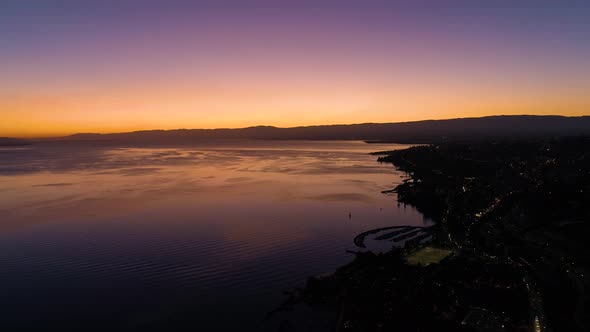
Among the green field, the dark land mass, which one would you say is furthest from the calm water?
the green field

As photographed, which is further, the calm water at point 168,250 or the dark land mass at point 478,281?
the calm water at point 168,250

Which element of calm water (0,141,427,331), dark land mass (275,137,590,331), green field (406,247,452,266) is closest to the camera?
dark land mass (275,137,590,331)

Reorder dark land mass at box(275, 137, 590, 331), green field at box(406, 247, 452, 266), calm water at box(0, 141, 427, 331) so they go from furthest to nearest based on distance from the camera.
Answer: green field at box(406, 247, 452, 266), calm water at box(0, 141, 427, 331), dark land mass at box(275, 137, 590, 331)

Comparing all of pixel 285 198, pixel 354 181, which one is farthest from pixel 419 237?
pixel 354 181

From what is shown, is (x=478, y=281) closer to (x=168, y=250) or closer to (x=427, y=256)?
(x=427, y=256)

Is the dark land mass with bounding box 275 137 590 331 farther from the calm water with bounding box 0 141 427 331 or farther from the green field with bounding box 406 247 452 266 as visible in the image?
the calm water with bounding box 0 141 427 331

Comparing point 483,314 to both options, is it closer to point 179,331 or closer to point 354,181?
point 179,331

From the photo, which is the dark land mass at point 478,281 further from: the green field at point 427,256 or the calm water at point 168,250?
the calm water at point 168,250

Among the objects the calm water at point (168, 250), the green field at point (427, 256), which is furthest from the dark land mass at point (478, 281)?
the calm water at point (168, 250)
